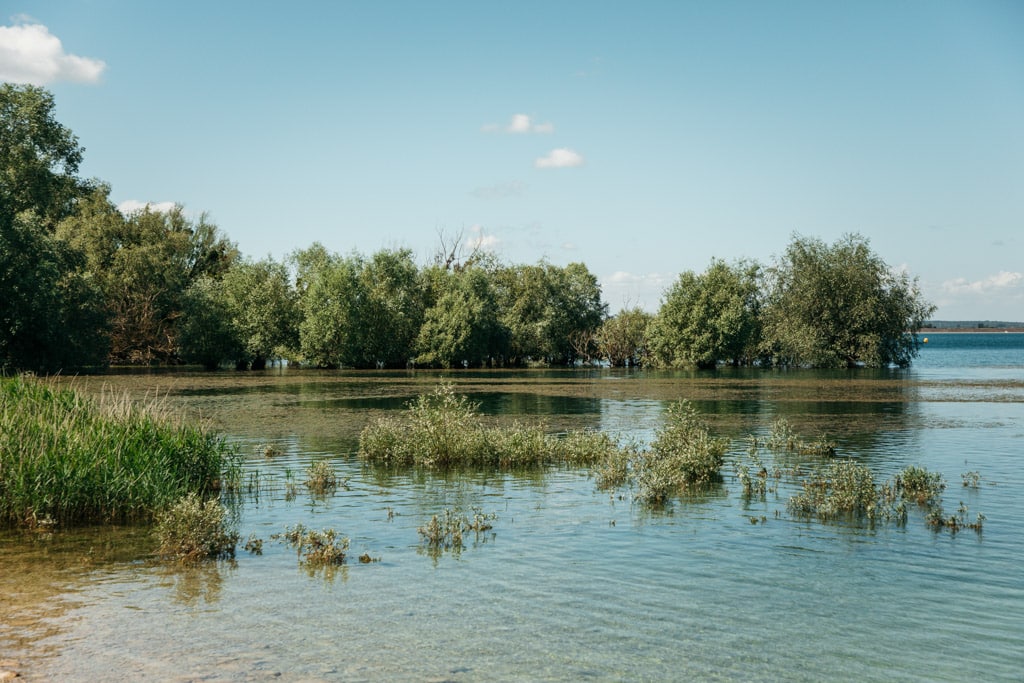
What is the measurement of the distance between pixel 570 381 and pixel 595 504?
56.7 metres

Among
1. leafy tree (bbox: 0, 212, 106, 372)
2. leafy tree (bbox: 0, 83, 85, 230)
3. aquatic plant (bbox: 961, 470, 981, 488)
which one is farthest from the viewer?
leafy tree (bbox: 0, 83, 85, 230)

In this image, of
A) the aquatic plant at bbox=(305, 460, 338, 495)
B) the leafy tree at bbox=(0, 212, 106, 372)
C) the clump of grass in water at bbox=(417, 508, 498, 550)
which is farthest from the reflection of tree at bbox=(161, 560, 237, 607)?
the leafy tree at bbox=(0, 212, 106, 372)

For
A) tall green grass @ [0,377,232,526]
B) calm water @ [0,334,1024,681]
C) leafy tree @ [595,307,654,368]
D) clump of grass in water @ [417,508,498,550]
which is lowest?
calm water @ [0,334,1024,681]

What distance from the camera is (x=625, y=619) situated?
38.9 ft

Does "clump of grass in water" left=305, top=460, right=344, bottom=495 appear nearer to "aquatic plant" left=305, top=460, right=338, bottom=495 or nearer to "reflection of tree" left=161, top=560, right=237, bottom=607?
"aquatic plant" left=305, top=460, right=338, bottom=495

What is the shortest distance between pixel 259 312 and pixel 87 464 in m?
87.3

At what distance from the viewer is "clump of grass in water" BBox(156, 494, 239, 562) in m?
14.8

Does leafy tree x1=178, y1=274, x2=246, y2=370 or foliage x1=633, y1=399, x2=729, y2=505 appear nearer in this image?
foliage x1=633, y1=399, x2=729, y2=505

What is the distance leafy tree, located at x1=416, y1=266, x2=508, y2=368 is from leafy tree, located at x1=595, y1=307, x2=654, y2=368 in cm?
1512

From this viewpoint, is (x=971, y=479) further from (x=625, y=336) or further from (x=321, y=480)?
(x=625, y=336)

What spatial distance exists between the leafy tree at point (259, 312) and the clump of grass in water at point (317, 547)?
8935cm

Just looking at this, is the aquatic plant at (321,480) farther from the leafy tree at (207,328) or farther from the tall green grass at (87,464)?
the leafy tree at (207,328)

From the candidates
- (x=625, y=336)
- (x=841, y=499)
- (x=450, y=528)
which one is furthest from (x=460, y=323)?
(x=450, y=528)

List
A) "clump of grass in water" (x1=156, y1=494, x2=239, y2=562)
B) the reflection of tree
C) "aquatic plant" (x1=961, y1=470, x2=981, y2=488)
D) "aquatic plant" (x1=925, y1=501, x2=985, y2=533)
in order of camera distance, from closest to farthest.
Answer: the reflection of tree
"clump of grass in water" (x1=156, y1=494, x2=239, y2=562)
"aquatic plant" (x1=925, y1=501, x2=985, y2=533)
"aquatic plant" (x1=961, y1=470, x2=981, y2=488)
